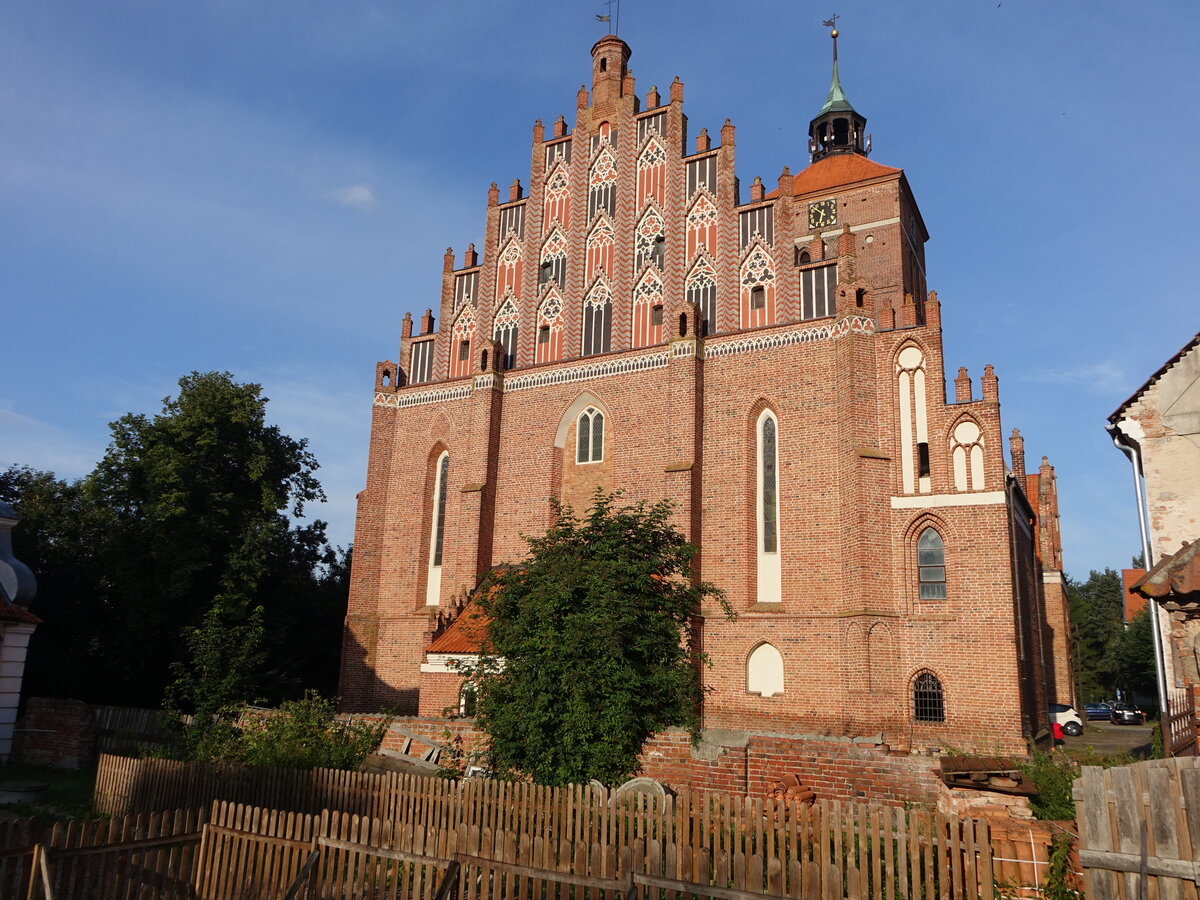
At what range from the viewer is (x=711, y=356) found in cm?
2489

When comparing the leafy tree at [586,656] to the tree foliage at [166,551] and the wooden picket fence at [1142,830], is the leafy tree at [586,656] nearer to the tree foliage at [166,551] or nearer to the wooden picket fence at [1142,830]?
the wooden picket fence at [1142,830]

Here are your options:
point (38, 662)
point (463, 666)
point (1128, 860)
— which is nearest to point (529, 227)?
point (463, 666)

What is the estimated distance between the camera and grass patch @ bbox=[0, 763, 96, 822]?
14.8 metres

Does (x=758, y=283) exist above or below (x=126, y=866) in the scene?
above

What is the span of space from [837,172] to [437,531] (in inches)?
905

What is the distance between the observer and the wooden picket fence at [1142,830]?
6.51 metres

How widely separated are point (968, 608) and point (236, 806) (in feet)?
55.3

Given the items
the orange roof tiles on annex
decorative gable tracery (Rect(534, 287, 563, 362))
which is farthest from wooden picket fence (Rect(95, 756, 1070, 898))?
the orange roof tiles on annex

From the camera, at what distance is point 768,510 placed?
918 inches

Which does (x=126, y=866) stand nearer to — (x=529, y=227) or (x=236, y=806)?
(x=236, y=806)

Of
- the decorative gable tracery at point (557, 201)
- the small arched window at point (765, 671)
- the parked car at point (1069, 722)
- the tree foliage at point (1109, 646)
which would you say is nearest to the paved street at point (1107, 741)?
the parked car at point (1069, 722)

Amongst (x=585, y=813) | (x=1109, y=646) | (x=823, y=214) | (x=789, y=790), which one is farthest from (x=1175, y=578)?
(x=1109, y=646)

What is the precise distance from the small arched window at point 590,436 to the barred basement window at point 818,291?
6.56 meters

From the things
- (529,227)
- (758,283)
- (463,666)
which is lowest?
(463,666)
